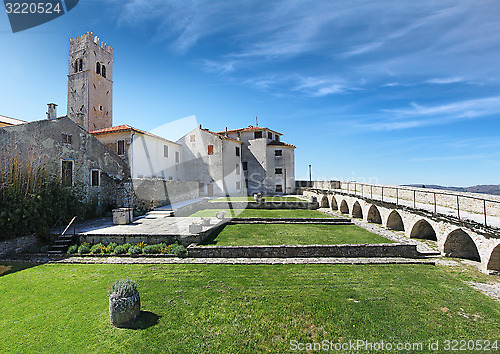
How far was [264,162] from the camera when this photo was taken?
40.5 m

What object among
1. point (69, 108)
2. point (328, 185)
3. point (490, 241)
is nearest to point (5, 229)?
point (490, 241)

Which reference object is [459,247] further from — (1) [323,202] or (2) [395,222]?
(1) [323,202]

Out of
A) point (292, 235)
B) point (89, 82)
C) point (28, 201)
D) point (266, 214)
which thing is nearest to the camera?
point (28, 201)

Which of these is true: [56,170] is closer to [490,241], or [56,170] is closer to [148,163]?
[148,163]

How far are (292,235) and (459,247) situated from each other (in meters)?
8.97

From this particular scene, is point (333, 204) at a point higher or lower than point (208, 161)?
lower

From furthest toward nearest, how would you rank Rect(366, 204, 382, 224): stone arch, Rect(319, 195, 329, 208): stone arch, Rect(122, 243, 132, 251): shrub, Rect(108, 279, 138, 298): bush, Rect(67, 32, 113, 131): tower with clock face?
Rect(67, 32, 113, 131): tower with clock face
Rect(319, 195, 329, 208): stone arch
Rect(366, 204, 382, 224): stone arch
Rect(122, 243, 132, 251): shrub
Rect(108, 279, 138, 298): bush

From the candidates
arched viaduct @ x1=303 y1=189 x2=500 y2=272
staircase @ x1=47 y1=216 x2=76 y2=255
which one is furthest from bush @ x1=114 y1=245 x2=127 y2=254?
arched viaduct @ x1=303 y1=189 x2=500 y2=272

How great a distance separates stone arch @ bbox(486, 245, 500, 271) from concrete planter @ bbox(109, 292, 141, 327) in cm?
1420

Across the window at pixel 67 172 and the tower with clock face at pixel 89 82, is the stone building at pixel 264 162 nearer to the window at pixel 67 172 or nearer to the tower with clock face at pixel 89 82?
the tower with clock face at pixel 89 82

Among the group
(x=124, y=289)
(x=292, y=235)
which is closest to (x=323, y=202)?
(x=292, y=235)

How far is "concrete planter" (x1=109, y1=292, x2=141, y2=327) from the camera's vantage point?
685 cm

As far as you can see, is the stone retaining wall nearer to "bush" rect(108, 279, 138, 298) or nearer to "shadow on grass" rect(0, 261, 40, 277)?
"bush" rect(108, 279, 138, 298)

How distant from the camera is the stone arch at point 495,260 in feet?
35.4
